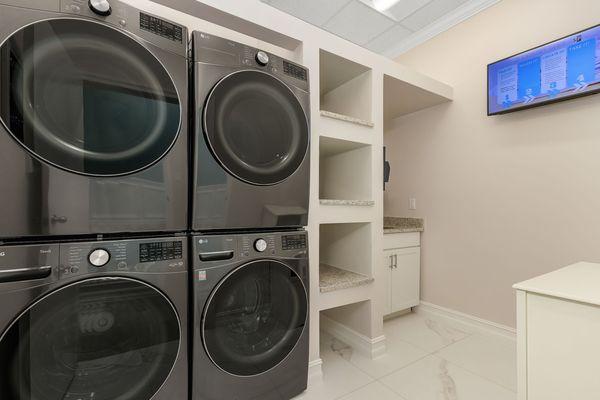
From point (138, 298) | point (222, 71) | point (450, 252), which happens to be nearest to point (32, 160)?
point (138, 298)

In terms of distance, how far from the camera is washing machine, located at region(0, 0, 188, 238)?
0.83 metres

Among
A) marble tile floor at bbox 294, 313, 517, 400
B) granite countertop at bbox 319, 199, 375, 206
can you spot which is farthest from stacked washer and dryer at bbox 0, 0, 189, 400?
marble tile floor at bbox 294, 313, 517, 400

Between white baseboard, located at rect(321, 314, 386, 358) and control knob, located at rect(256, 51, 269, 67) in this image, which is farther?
white baseboard, located at rect(321, 314, 386, 358)

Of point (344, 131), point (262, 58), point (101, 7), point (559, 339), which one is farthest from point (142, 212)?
point (559, 339)

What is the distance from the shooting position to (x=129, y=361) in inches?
38.6

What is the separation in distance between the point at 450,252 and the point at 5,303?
109 inches

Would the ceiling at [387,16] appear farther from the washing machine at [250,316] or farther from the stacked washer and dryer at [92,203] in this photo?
the washing machine at [250,316]

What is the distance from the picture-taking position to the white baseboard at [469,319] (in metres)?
2.05

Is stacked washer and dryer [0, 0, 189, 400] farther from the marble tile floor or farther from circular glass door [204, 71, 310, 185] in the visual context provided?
the marble tile floor

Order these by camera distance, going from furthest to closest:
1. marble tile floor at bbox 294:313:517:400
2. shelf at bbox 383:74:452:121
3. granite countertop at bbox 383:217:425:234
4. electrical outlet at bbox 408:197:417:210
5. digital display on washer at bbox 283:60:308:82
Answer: electrical outlet at bbox 408:197:417:210 → granite countertop at bbox 383:217:425:234 → shelf at bbox 383:74:452:121 → marble tile floor at bbox 294:313:517:400 → digital display on washer at bbox 283:60:308:82

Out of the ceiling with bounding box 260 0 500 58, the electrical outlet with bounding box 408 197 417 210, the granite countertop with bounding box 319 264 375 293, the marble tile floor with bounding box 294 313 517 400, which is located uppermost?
the ceiling with bounding box 260 0 500 58

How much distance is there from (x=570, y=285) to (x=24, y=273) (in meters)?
1.90

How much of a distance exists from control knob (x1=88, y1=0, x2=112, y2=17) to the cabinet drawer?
7.15 feet

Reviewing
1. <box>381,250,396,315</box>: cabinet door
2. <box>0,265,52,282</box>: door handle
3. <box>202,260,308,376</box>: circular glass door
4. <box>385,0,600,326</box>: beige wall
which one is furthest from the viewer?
<box>381,250,396,315</box>: cabinet door
